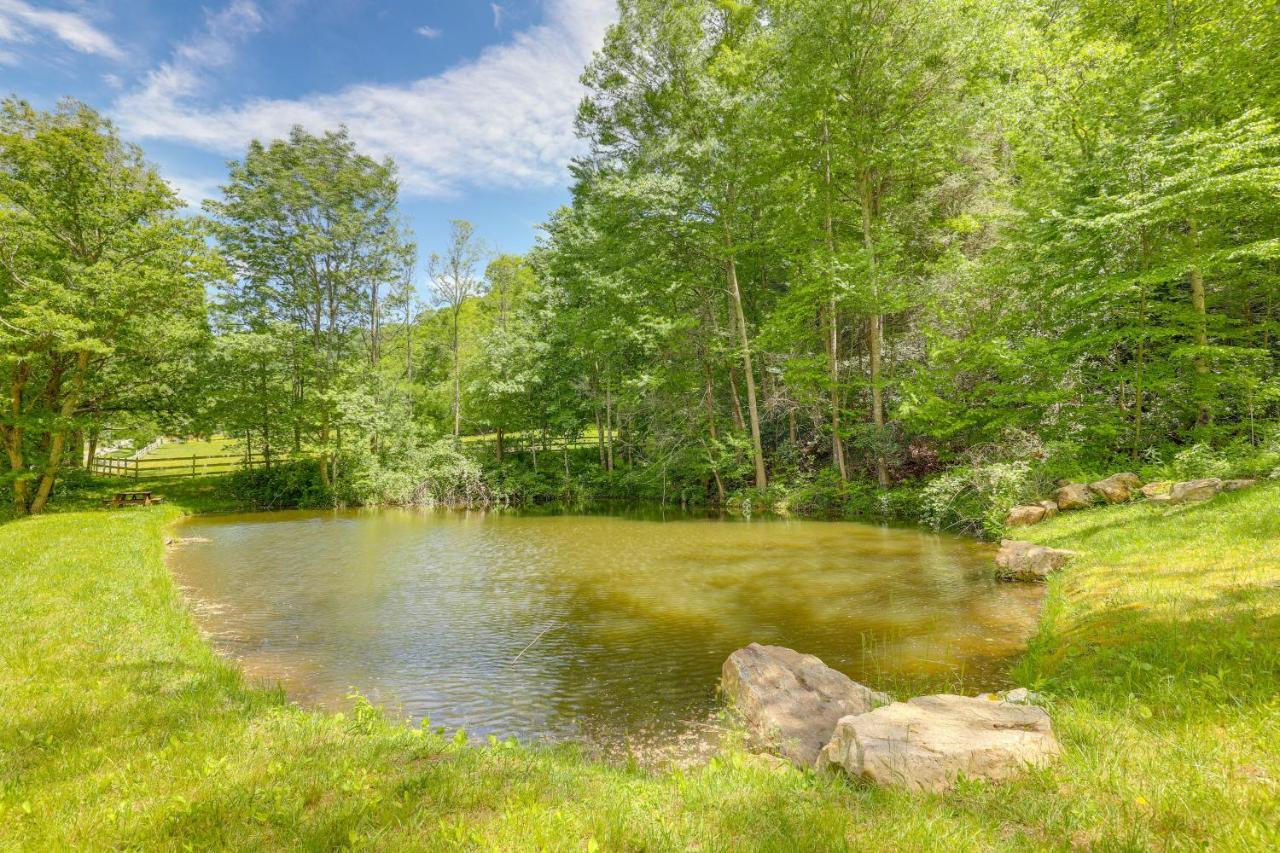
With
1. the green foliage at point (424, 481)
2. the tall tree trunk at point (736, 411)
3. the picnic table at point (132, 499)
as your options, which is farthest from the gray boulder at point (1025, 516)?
the picnic table at point (132, 499)

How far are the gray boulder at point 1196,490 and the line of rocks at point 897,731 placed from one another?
769cm

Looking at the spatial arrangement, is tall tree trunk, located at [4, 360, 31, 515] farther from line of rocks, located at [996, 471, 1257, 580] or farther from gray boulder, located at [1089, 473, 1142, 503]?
gray boulder, located at [1089, 473, 1142, 503]

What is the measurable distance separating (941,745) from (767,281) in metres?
23.1

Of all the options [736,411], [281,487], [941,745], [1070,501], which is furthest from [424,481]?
[941,745]

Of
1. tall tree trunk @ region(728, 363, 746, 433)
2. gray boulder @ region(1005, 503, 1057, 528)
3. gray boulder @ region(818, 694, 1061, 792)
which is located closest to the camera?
gray boulder @ region(818, 694, 1061, 792)

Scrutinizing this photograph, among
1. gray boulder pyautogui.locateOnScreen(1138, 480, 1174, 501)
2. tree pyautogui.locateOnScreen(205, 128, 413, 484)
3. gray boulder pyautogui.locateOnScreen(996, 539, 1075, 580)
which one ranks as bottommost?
gray boulder pyautogui.locateOnScreen(996, 539, 1075, 580)

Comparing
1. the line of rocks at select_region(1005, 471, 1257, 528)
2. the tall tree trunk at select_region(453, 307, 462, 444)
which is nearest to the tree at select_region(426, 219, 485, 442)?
the tall tree trunk at select_region(453, 307, 462, 444)

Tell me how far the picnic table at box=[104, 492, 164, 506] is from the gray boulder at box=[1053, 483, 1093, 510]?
103 ft

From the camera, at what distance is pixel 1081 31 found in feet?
59.9

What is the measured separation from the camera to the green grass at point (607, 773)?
2.78 metres

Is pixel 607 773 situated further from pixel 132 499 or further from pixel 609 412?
pixel 132 499

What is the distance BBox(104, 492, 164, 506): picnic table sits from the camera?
23.1 metres

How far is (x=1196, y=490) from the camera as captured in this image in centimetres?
950

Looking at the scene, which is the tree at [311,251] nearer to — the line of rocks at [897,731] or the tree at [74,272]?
the tree at [74,272]
